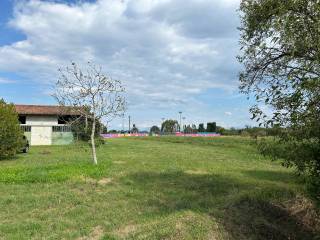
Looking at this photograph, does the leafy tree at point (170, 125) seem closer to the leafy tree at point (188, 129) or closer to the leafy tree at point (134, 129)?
the leafy tree at point (188, 129)

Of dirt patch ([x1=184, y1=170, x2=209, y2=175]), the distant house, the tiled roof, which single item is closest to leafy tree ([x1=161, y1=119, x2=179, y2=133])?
the tiled roof

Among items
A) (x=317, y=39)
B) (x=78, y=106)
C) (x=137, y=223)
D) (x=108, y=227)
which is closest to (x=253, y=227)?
(x=137, y=223)

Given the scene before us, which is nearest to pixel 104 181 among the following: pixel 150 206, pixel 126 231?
pixel 150 206

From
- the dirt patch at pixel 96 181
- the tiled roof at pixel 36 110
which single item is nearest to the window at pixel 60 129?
the tiled roof at pixel 36 110

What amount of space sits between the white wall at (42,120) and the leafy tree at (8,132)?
24.0 meters

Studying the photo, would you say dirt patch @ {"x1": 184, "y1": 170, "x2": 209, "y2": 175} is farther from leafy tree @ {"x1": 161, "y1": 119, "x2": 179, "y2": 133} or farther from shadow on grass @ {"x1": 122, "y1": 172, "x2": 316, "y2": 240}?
leafy tree @ {"x1": 161, "y1": 119, "x2": 179, "y2": 133}

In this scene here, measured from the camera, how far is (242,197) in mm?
12625

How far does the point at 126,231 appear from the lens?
9836 millimetres

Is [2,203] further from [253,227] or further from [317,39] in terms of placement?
[317,39]

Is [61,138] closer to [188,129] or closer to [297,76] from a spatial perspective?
[297,76]

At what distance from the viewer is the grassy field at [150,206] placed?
990cm

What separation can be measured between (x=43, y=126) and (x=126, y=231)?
4302 cm

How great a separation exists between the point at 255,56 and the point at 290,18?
10.00 ft

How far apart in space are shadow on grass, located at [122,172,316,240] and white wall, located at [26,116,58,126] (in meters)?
37.9
